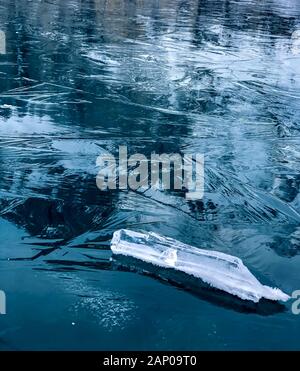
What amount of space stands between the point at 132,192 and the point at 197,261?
881mm

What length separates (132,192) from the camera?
3.08m

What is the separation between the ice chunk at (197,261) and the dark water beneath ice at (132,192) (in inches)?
3.9

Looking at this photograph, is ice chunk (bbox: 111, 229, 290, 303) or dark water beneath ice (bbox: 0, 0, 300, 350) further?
ice chunk (bbox: 111, 229, 290, 303)

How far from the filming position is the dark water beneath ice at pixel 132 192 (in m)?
2.06

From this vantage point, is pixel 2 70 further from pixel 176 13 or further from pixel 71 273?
pixel 176 13

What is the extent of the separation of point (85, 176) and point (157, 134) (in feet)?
3.26

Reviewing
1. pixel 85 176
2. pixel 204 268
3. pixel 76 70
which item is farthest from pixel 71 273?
pixel 76 70

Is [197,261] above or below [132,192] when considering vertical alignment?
below

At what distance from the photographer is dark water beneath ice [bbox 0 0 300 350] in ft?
6.76

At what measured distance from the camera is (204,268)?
237 cm

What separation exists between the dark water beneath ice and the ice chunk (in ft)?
0.33

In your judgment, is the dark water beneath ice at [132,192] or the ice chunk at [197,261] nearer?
the dark water beneath ice at [132,192]

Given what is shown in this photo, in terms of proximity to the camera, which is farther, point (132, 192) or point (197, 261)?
point (132, 192)

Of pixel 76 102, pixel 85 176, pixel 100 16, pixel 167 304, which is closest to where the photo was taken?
pixel 167 304
